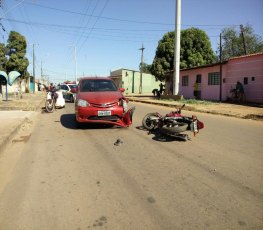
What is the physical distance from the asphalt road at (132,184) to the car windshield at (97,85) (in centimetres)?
298

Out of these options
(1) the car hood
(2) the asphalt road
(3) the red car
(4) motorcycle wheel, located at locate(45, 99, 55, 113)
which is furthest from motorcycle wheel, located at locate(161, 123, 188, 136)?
(4) motorcycle wheel, located at locate(45, 99, 55, 113)

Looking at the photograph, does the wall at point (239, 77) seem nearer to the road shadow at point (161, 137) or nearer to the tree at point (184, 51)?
the tree at point (184, 51)

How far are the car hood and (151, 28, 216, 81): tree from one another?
29.6 metres

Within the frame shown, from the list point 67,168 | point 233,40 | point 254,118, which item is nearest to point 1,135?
point 67,168

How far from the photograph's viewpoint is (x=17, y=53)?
44.5 m

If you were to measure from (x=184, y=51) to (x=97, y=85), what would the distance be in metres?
30.4

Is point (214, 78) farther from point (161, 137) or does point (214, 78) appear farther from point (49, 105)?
point (161, 137)

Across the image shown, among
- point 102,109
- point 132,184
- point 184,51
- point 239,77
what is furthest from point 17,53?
point 132,184

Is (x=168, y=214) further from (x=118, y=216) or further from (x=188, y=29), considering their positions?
(x=188, y=29)

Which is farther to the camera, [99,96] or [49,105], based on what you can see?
[49,105]

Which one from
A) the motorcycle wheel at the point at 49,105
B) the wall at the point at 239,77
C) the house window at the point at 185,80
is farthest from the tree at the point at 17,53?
the motorcycle wheel at the point at 49,105

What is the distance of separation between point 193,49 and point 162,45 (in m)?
4.13

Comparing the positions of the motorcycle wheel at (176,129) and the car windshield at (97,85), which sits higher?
the car windshield at (97,85)

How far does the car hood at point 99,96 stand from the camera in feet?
29.8
